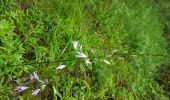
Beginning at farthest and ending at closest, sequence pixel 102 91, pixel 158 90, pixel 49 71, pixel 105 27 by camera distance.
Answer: pixel 158 90, pixel 105 27, pixel 102 91, pixel 49 71

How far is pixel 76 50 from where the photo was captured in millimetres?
2783

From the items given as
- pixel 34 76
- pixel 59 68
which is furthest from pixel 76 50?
pixel 34 76

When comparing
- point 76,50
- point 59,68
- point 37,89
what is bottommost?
point 37,89

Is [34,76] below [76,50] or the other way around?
below

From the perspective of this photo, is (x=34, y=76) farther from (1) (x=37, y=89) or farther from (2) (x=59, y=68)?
(2) (x=59, y=68)

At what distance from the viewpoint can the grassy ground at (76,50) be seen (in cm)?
255

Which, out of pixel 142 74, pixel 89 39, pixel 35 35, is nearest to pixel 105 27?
pixel 89 39

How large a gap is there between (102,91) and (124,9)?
1.12 meters

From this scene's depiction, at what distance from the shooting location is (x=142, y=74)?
348 cm

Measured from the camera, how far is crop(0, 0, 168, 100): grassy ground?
255cm

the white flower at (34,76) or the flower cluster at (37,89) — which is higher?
the white flower at (34,76)

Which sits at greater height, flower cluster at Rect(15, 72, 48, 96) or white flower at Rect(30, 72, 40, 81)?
white flower at Rect(30, 72, 40, 81)

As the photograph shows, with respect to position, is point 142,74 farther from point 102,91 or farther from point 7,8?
point 7,8

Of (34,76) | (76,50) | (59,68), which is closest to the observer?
(34,76)
